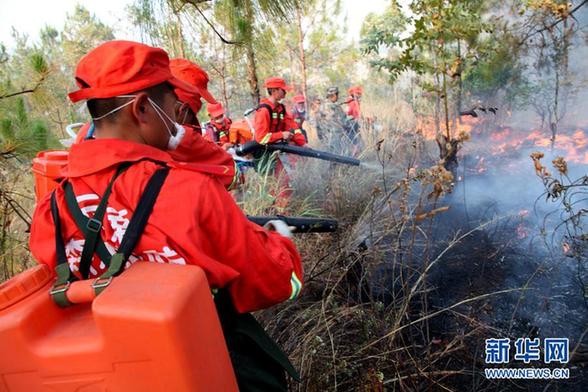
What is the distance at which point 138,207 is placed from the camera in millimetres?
937

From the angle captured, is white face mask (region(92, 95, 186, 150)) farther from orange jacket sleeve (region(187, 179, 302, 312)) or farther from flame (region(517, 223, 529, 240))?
flame (region(517, 223, 529, 240))

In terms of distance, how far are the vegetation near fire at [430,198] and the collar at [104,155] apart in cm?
26

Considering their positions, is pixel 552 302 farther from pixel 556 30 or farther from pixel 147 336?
pixel 556 30

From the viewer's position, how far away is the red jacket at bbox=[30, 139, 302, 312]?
36.9 inches

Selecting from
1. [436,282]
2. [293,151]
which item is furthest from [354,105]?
[436,282]

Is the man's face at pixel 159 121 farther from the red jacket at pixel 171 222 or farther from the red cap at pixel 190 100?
the red cap at pixel 190 100

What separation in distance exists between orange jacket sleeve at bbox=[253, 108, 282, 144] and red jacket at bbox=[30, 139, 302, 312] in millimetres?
4021

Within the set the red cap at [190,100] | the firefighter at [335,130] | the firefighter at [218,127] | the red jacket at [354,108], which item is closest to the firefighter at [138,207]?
the red cap at [190,100]

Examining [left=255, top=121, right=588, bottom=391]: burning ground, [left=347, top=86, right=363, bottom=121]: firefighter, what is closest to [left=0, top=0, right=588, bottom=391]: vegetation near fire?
[left=255, top=121, right=588, bottom=391]: burning ground

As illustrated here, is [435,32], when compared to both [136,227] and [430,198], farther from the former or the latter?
[136,227]

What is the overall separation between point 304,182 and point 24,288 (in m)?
4.08

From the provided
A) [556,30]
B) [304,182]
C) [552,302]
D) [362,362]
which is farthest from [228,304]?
[556,30]

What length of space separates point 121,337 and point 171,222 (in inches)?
10.6

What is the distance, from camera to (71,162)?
1.03m
